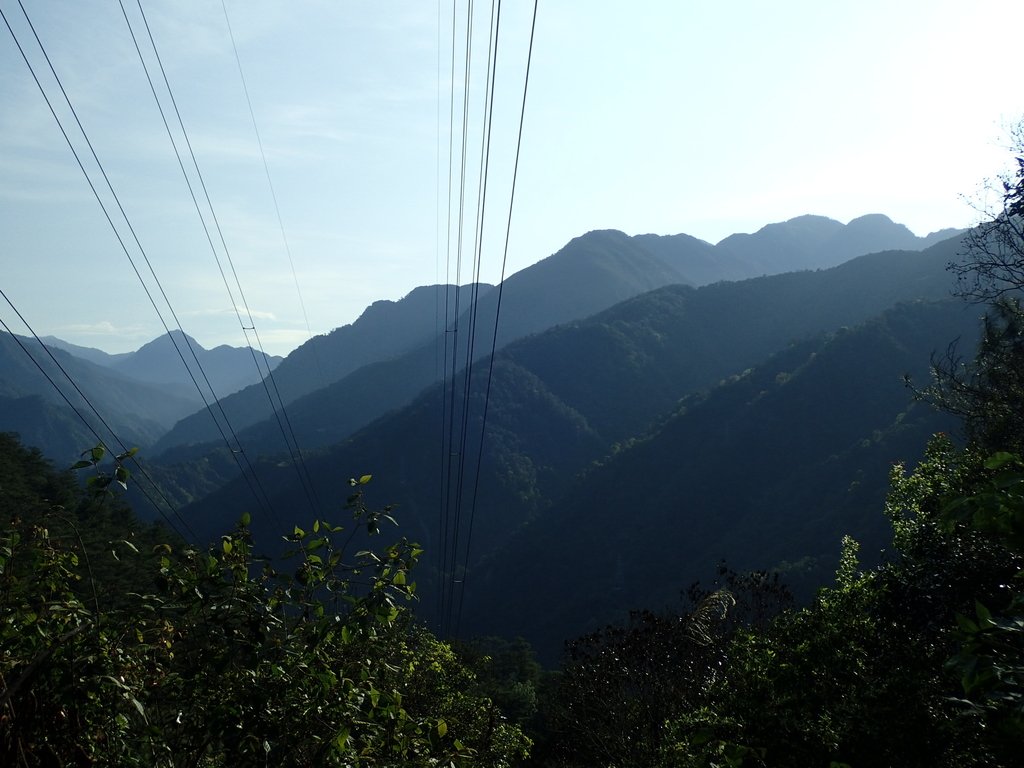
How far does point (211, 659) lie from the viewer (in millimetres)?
3807

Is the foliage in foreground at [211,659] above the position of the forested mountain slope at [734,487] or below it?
above

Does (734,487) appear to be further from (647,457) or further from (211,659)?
(211,659)

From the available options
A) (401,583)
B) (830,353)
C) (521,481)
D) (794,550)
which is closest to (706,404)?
(830,353)

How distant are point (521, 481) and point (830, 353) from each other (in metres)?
57.5

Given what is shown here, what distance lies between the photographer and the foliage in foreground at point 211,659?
12.1ft

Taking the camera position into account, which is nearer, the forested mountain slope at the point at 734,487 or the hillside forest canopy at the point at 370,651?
the hillside forest canopy at the point at 370,651

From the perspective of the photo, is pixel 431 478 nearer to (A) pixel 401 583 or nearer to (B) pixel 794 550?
(B) pixel 794 550

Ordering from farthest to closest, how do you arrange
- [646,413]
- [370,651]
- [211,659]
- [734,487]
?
[646,413] < [734,487] < [370,651] < [211,659]

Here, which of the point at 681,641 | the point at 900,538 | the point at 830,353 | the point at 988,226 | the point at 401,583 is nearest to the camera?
the point at 401,583

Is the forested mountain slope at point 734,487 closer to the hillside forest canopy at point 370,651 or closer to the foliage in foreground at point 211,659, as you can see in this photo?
the hillside forest canopy at point 370,651

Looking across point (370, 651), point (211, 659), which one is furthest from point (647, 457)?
point (211, 659)

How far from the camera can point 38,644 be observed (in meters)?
3.89

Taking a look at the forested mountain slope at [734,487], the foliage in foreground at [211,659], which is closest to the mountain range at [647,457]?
the forested mountain slope at [734,487]

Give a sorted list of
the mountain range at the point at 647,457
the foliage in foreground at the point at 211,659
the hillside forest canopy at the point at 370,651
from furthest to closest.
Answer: the mountain range at the point at 647,457
the foliage in foreground at the point at 211,659
the hillside forest canopy at the point at 370,651
